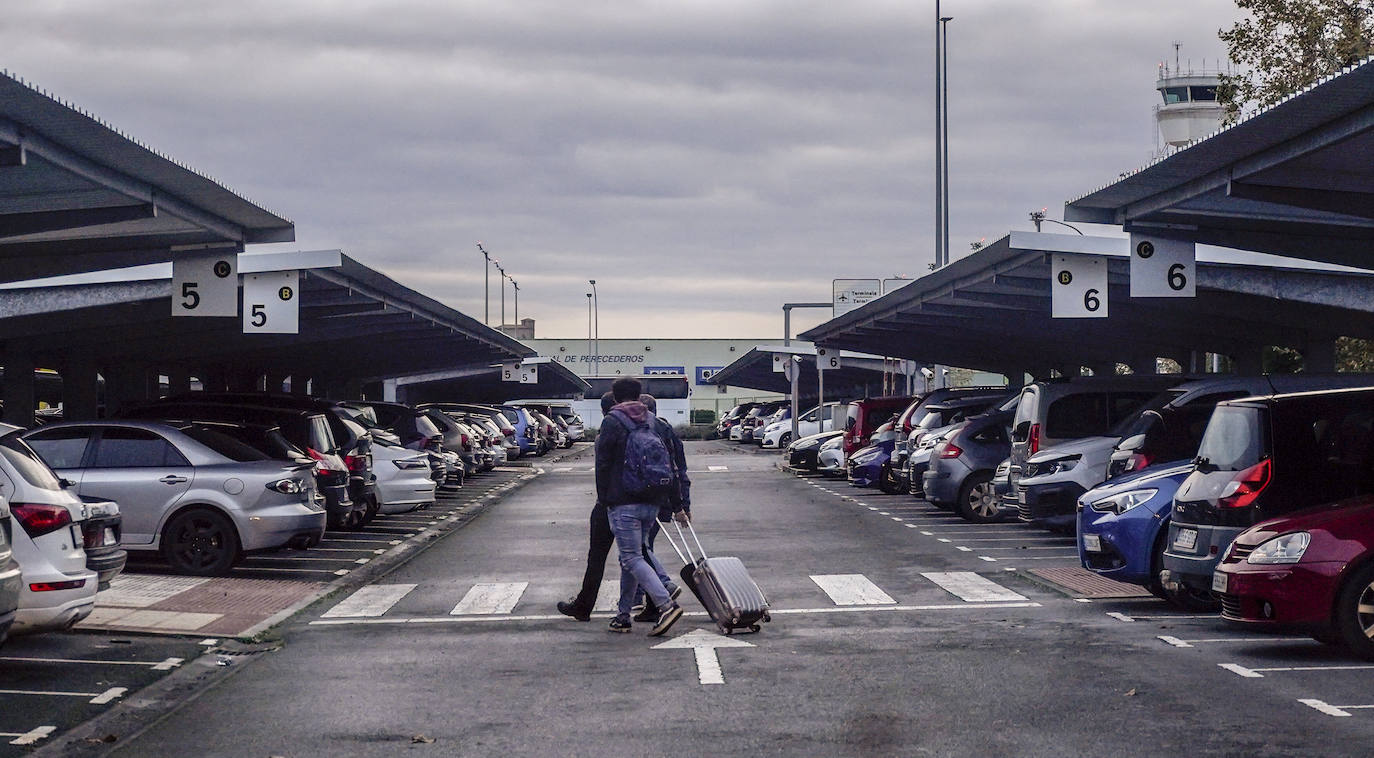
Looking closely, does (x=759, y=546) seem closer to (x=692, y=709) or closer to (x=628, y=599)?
(x=628, y=599)

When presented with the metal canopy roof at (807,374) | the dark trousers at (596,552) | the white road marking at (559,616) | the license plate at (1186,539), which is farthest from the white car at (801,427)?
the license plate at (1186,539)

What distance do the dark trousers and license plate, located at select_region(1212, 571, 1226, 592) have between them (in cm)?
388

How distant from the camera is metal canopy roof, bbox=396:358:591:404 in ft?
238

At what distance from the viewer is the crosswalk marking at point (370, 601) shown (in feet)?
44.2

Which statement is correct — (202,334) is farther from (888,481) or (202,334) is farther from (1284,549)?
(1284,549)

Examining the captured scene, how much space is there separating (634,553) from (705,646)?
1012 mm

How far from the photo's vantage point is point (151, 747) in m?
8.08

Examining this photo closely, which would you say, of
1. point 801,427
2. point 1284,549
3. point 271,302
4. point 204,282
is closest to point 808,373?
point 801,427

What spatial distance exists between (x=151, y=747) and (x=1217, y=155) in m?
12.3

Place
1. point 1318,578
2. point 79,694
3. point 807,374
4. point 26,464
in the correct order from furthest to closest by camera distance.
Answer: point 807,374 → point 26,464 → point 1318,578 → point 79,694

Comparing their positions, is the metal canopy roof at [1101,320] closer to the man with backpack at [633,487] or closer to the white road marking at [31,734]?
the man with backpack at [633,487]

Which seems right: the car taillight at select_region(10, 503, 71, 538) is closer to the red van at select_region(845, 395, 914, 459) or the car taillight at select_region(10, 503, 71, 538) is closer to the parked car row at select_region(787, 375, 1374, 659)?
the parked car row at select_region(787, 375, 1374, 659)

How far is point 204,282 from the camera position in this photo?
23.3 metres

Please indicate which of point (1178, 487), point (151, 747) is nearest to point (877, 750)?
point (151, 747)
